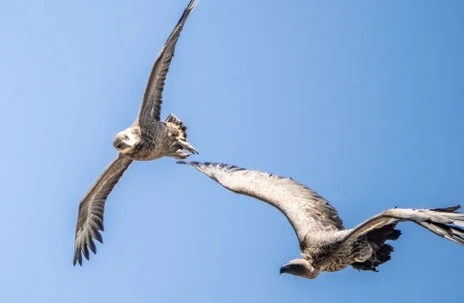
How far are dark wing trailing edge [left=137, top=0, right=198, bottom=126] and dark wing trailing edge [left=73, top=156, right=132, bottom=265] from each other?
7.92 feet

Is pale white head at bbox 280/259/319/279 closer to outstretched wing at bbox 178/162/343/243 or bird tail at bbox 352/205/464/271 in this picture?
outstretched wing at bbox 178/162/343/243

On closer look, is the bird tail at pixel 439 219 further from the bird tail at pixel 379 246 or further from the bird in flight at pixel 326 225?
the bird tail at pixel 379 246

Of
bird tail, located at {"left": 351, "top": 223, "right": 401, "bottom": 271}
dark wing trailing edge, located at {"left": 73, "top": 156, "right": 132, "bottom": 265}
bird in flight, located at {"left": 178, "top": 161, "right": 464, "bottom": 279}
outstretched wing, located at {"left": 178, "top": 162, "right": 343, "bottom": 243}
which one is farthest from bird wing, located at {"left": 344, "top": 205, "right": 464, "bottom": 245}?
dark wing trailing edge, located at {"left": 73, "top": 156, "right": 132, "bottom": 265}

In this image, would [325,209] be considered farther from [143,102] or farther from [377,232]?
[143,102]

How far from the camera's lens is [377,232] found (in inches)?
597

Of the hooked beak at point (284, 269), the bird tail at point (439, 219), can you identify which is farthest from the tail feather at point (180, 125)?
the bird tail at point (439, 219)

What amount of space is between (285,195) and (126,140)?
305 cm

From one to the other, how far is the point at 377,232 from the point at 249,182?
271 centimetres

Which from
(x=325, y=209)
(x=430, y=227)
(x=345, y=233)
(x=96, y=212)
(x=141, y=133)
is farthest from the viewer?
(x=96, y=212)

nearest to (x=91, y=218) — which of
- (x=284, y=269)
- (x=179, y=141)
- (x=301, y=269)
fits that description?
(x=179, y=141)

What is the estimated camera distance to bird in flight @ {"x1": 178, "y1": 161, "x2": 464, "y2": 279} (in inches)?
512

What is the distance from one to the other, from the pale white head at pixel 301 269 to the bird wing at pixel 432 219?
1470 millimetres

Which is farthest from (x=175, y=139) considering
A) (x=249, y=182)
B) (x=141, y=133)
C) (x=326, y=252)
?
(x=326, y=252)

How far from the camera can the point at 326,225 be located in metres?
15.6
